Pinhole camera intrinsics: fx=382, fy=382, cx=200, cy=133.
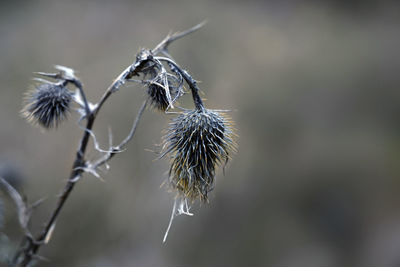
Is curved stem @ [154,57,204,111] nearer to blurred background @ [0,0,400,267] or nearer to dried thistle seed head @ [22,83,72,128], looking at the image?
dried thistle seed head @ [22,83,72,128]

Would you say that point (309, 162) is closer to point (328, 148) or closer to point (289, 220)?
point (328, 148)

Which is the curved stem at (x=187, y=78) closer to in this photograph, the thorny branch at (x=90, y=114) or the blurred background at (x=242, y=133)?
the thorny branch at (x=90, y=114)

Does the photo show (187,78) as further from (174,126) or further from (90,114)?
(90,114)

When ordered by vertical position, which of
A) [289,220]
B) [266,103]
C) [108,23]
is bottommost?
[289,220]

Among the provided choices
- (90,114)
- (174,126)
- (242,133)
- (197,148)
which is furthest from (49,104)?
(242,133)

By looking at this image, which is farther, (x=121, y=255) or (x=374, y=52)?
(x=374, y=52)

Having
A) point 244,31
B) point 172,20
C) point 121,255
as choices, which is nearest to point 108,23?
point 172,20
